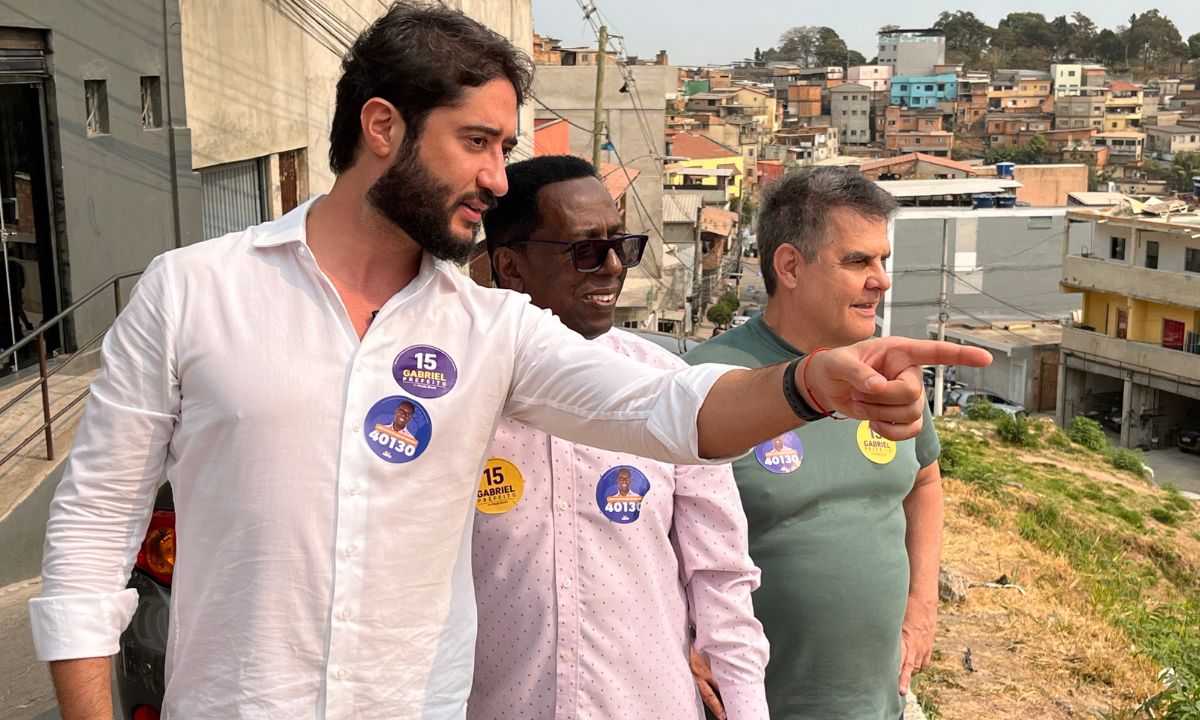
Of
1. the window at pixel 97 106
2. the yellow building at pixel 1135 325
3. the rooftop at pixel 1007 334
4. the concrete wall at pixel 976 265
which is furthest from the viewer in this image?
the concrete wall at pixel 976 265

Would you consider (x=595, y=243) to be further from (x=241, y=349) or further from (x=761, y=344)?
(x=241, y=349)

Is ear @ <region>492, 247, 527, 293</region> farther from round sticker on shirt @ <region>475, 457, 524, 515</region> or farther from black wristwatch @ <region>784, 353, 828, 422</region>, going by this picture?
black wristwatch @ <region>784, 353, 828, 422</region>

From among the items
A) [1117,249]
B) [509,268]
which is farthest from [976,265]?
[509,268]

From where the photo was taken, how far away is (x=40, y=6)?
26.4 ft

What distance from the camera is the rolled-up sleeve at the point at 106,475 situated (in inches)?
76.7

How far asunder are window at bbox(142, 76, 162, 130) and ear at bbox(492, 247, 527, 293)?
7.45 metres

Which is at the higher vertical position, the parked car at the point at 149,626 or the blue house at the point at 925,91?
the blue house at the point at 925,91

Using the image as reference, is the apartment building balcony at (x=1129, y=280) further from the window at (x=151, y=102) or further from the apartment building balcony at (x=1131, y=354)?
the window at (x=151, y=102)

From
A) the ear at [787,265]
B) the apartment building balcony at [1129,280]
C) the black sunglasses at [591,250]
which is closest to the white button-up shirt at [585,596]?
the black sunglasses at [591,250]

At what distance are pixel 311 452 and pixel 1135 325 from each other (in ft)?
152

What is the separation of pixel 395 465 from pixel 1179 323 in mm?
45458

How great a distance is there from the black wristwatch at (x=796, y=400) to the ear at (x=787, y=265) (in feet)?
5.14

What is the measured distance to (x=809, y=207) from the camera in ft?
11.1

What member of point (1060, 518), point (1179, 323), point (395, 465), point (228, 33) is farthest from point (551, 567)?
point (1179, 323)
